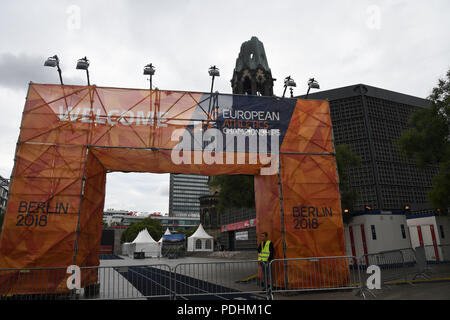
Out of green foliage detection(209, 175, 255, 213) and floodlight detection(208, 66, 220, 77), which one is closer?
floodlight detection(208, 66, 220, 77)

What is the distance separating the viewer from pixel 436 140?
58.7 ft

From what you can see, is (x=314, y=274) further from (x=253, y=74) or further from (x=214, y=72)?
(x=253, y=74)

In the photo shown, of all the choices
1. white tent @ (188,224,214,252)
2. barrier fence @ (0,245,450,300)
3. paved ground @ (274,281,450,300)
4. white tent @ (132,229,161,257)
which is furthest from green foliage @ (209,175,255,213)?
white tent @ (132,229,161,257)

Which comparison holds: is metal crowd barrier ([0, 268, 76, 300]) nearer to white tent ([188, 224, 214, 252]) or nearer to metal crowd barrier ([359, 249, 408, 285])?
metal crowd barrier ([359, 249, 408, 285])

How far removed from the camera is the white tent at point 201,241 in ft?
152

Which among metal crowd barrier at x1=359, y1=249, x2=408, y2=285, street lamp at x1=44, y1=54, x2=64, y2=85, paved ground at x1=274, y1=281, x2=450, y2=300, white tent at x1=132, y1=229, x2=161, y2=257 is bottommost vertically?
paved ground at x1=274, y1=281, x2=450, y2=300

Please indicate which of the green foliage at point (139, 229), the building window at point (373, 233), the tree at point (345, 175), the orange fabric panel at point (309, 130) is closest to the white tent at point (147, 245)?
the green foliage at point (139, 229)

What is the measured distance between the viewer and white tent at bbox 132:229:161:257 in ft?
148

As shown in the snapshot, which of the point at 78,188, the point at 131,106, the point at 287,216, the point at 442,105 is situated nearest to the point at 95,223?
the point at 78,188

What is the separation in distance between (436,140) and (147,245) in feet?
132

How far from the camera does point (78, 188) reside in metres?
10.4

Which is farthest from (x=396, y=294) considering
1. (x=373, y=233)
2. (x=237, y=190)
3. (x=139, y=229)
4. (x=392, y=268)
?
(x=139, y=229)

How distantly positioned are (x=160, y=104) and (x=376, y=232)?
54.0ft

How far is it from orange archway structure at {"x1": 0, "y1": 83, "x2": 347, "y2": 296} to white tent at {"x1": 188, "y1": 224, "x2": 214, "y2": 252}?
115 feet
